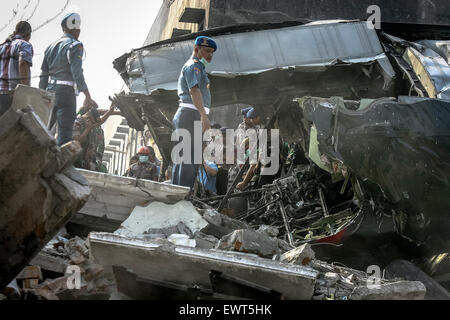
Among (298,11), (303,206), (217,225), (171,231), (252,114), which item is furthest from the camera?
(298,11)

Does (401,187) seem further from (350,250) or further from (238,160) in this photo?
(238,160)

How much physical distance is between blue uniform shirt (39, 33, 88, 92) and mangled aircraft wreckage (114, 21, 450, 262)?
244 cm

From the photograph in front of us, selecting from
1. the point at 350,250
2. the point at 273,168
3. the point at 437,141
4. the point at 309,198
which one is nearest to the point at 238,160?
the point at 273,168

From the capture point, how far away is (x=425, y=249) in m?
7.00

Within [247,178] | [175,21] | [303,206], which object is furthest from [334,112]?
[175,21]

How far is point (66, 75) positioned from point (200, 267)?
11.7 feet

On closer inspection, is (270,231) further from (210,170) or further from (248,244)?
(210,170)

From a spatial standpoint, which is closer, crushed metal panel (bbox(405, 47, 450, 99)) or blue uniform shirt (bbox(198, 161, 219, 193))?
blue uniform shirt (bbox(198, 161, 219, 193))

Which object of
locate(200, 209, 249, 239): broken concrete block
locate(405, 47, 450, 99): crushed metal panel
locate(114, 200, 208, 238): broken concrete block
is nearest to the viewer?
locate(114, 200, 208, 238): broken concrete block

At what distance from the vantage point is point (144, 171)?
10.5 metres

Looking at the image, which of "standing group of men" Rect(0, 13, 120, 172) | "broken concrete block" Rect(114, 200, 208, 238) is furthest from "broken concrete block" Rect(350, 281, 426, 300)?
"standing group of men" Rect(0, 13, 120, 172)

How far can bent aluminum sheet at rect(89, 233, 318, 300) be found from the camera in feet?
13.8

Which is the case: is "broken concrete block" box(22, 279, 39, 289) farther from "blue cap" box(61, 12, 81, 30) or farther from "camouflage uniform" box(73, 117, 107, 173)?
"camouflage uniform" box(73, 117, 107, 173)

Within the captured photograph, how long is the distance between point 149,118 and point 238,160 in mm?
2361
